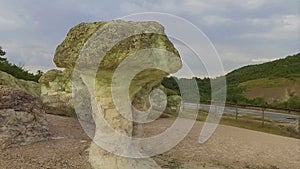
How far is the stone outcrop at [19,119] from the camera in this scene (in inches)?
293

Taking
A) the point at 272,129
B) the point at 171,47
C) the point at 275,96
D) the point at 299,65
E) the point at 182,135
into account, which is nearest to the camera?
the point at 171,47

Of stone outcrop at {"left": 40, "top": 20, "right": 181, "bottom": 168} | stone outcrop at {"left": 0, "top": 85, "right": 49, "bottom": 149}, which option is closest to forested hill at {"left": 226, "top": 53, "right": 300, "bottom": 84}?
stone outcrop at {"left": 0, "top": 85, "right": 49, "bottom": 149}

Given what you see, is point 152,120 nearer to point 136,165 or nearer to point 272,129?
point 272,129

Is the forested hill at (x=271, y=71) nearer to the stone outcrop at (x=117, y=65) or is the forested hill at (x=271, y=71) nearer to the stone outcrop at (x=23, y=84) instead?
the stone outcrop at (x=23, y=84)

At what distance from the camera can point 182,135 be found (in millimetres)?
11828

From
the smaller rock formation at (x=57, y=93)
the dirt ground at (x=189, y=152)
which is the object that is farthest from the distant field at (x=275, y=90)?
the smaller rock formation at (x=57, y=93)

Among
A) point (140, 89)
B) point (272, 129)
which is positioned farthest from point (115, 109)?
point (272, 129)

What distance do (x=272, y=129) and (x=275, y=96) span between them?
27.3 m

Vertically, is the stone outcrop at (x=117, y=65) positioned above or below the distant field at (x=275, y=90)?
below

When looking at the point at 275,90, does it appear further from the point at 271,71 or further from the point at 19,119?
the point at 19,119

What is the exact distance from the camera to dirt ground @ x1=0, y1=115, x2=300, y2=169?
6.71 m

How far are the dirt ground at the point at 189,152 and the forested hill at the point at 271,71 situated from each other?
36418 millimetres

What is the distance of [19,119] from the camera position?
25.3 ft

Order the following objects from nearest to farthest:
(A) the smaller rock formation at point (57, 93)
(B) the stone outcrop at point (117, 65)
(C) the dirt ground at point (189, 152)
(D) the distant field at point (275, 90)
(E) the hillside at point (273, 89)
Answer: (B) the stone outcrop at point (117, 65) → (C) the dirt ground at point (189, 152) → (A) the smaller rock formation at point (57, 93) → (E) the hillside at point (273, 89) → (D) the distant field at point (275, 90)
